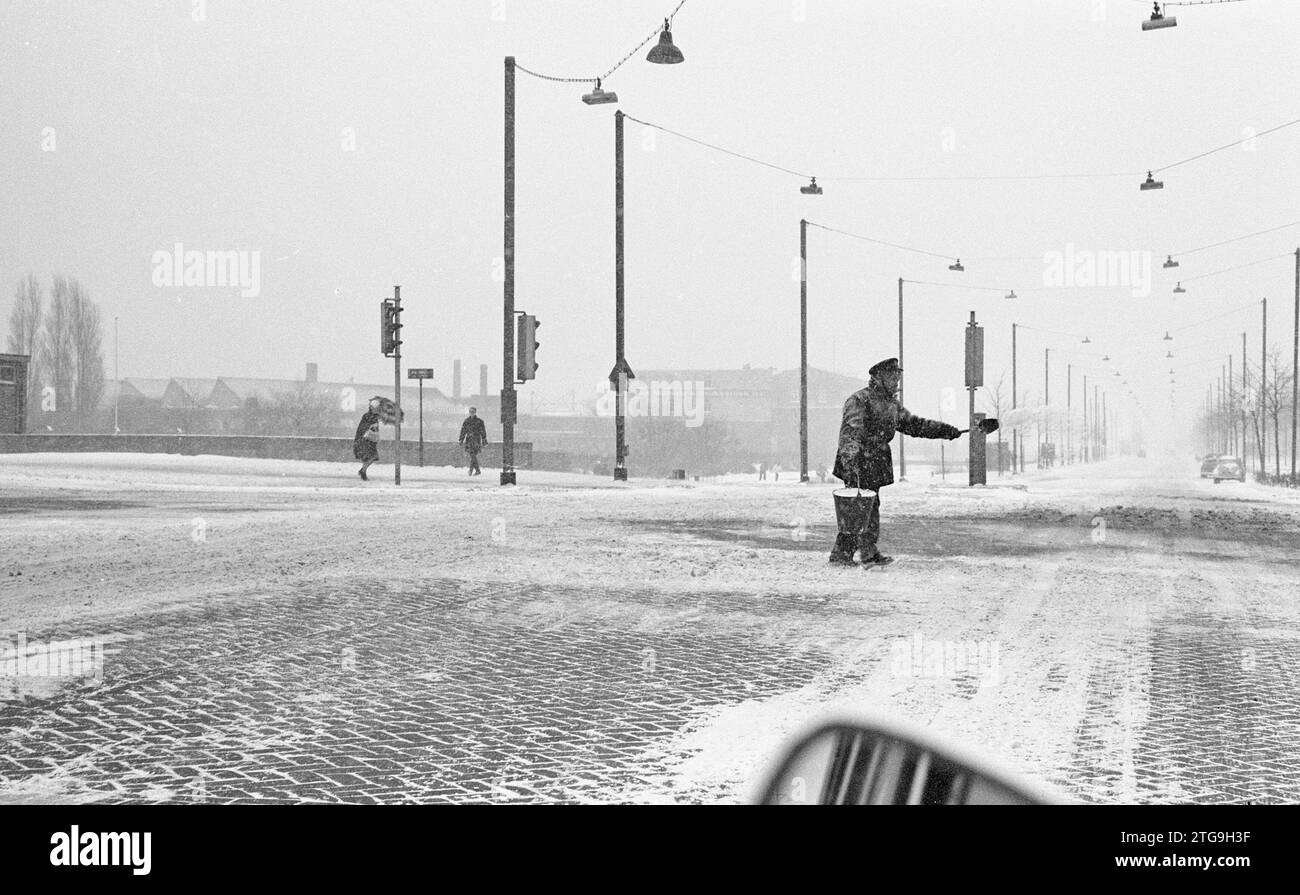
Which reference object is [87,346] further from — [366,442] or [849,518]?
[849,518]

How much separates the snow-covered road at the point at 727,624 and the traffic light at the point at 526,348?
25.9 feet

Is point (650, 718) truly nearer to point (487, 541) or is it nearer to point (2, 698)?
point (2, 698)

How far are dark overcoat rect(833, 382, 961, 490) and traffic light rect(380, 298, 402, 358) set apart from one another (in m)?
16.0

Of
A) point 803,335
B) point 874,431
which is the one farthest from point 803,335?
point 874,431

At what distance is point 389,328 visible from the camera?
25016 millimetres

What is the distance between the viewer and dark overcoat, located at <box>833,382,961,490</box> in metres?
10.9

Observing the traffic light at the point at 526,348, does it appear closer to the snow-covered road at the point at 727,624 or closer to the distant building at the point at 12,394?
the snow-covered road at the point at 727,624

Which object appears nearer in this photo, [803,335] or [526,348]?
[526,348]

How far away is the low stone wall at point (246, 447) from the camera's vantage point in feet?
124

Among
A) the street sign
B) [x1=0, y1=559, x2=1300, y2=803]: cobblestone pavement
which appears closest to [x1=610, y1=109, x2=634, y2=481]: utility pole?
the street sign

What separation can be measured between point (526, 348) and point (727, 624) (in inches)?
723

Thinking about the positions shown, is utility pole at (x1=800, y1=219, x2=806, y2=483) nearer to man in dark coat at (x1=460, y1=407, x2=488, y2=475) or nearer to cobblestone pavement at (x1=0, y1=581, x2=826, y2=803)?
man in dark coat at (x1=460, y1=407, x2=488, y2=475)
